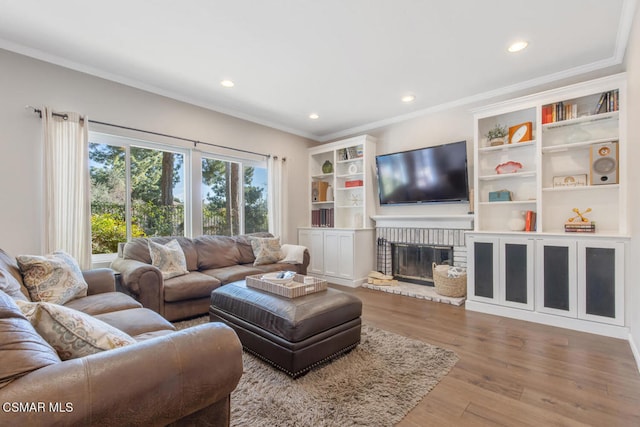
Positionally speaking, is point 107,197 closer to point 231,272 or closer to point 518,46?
point 231,272

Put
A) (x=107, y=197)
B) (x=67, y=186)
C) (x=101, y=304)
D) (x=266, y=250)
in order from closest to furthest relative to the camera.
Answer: (x=101, y=304) → (x=67, y=186) → (x=107, y=197) → (x=266, y=250)

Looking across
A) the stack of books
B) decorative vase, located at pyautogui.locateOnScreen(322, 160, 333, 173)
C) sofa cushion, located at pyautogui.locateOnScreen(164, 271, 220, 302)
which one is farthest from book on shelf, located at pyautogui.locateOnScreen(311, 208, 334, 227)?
the stack of books

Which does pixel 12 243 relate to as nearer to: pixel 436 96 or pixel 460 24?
pixel 460 24

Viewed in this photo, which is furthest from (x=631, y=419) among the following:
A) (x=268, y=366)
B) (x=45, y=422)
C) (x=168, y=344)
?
(x=45, y=422)

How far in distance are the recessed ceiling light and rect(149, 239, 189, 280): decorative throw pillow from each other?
3981 millimetres

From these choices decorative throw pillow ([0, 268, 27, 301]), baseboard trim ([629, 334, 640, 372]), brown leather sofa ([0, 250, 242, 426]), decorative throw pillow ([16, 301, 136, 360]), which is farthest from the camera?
baseboard trim ([629, 334, 640, 372])

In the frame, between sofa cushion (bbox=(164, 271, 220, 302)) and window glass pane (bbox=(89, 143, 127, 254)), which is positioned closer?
sofa cushion (bbox=(164, 271, 220, 302))

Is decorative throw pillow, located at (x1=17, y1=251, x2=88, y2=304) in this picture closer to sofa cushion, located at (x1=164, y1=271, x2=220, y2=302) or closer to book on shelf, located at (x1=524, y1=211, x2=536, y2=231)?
sofa cushion, located at (x1=164, y1=271, x2=220, y2=302)

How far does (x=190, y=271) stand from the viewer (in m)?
3.54

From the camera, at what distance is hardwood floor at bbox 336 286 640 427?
1.61 meters

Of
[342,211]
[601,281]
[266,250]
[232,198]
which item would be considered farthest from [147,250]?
[601,281]

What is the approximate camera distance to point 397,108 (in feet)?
14.1

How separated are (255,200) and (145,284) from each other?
7.93 ft

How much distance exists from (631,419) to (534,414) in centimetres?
49
